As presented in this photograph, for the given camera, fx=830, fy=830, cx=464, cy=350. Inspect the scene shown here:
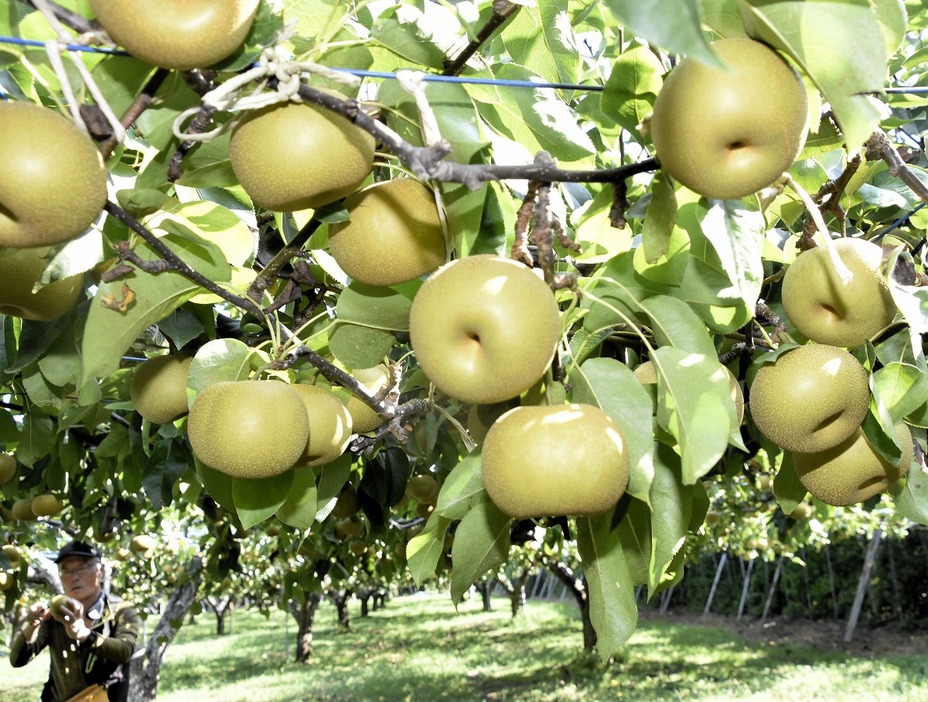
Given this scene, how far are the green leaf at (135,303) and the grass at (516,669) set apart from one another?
10707 millimetres

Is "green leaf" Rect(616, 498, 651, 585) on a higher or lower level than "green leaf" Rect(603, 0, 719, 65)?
lower

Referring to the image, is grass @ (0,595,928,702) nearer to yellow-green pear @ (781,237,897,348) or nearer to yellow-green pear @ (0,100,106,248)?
yellow-green pear @ (781,237,897,348)

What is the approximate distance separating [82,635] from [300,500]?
17.8 ft

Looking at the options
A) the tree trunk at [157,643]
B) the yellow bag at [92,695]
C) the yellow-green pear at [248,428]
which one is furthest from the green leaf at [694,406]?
the tree trunk at [157,643]

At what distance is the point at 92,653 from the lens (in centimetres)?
643

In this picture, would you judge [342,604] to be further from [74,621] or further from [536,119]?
[536,119]

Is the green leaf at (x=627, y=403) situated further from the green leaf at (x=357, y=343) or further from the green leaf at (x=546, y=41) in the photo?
the green leaf at (x=546, y=41)

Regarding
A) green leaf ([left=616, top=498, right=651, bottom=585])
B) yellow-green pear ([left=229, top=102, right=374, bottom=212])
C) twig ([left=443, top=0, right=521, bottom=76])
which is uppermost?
twig ([left=443, top=0, right=521, bottom=76])

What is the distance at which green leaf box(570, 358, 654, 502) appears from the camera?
3.79 feet

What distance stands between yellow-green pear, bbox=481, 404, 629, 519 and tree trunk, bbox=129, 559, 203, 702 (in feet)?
31.3

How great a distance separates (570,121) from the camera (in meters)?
1.46

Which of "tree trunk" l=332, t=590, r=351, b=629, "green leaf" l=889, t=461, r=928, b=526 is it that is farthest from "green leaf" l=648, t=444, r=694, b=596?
"tree trunk" l=332, t=590, r=351, b=629

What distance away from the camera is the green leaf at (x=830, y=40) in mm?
937

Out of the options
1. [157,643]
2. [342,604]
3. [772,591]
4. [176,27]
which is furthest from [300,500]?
[342,604]
